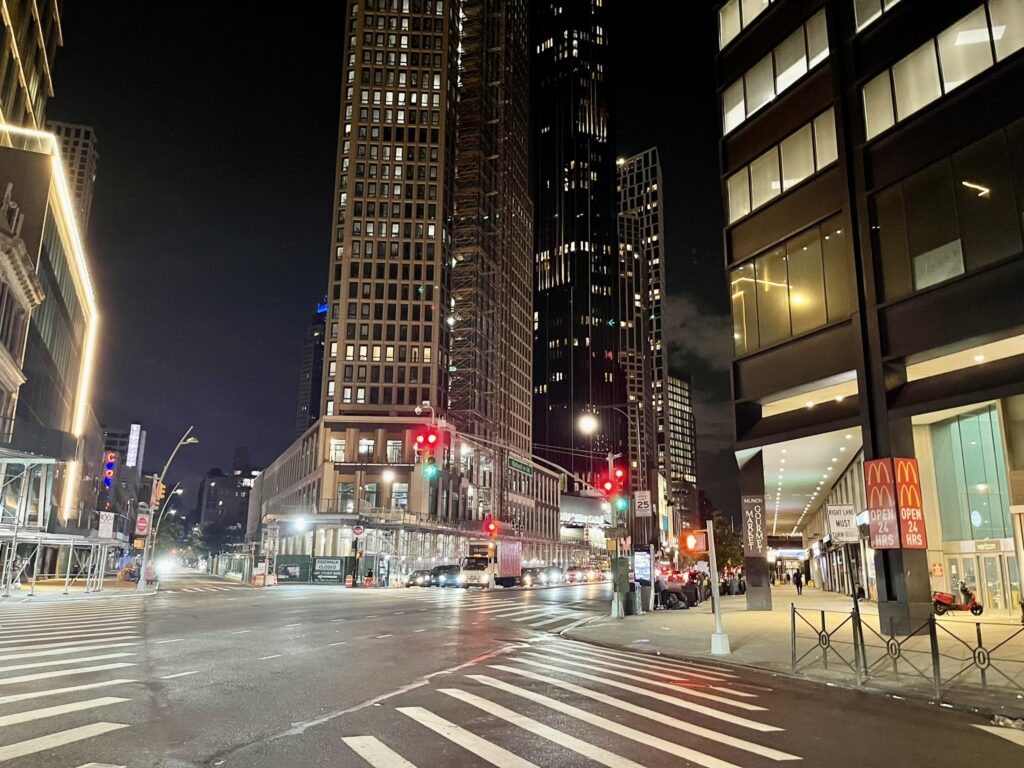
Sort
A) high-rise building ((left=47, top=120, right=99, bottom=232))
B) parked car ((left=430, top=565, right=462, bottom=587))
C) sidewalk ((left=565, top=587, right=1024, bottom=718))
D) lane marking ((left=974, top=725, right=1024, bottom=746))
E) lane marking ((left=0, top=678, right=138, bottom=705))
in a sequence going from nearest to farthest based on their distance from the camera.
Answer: lane marking ((left=974, top=725, right=1024, bottom=746))
lane marking ((left=0, top=678, right=138, bottom=705))
sidewalk ((left=565, top=587, right=1024, bottom=718))
parked car ((left=430, top=565, right=462, bottom=587))
high-rise building ((left=47, top=120, right=99, bottom=232))

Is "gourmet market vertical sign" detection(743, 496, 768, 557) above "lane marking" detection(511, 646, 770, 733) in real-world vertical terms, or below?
above

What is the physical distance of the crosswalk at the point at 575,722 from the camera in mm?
7605

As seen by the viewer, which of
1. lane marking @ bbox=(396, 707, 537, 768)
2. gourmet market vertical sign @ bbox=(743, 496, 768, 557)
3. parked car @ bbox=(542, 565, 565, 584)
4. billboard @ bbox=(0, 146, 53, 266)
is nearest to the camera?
lane marking @ bbox=(396, 707, 537, 768)

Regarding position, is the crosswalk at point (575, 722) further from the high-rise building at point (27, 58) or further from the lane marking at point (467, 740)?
the high-rise building at point (27, 58)

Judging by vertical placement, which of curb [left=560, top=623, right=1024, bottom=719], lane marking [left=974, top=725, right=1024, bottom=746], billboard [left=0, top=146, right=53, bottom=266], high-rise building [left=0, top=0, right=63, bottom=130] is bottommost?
curb [left=560, top=623, right=1024, bottom=719]

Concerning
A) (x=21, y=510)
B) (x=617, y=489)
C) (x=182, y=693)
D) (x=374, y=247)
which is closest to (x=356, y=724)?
(x=182, y=693)

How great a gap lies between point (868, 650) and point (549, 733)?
38.3 ft

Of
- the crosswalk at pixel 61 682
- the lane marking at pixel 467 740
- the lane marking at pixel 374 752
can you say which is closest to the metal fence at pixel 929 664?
the lane marking at pixel 467 740

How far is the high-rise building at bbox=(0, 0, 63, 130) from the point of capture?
150 ft

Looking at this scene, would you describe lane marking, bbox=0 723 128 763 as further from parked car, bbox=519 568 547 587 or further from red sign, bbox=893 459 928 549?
parked car, bbox=519 568 547 587

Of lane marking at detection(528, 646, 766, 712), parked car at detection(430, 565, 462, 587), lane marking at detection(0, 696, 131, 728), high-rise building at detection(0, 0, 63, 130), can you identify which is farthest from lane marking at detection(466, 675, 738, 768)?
high-rise building at detection(0, 0, 63, 130)

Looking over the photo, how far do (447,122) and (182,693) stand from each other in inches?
4004

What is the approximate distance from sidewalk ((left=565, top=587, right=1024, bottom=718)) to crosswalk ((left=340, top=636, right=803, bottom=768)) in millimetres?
2380

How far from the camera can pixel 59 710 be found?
9344mm
